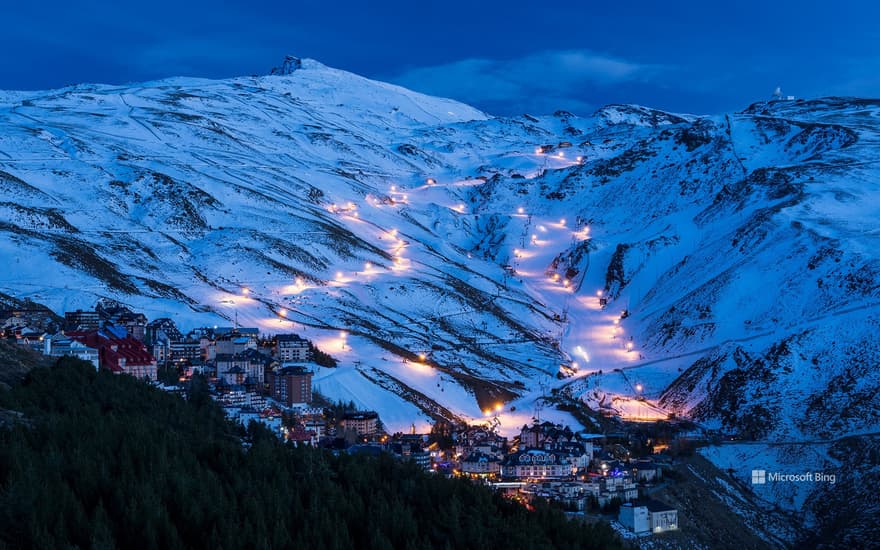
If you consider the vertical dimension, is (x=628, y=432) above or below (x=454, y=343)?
below

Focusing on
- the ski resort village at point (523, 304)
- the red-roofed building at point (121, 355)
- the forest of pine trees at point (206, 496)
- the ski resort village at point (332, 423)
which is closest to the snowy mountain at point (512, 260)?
the ski resort village at point (523, 304)

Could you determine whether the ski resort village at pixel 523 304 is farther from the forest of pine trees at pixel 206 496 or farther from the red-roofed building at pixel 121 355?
the forest of pine trees at pixel 206 496

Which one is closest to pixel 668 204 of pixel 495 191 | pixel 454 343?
pixel 495 191

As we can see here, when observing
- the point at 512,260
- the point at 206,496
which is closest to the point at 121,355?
the point at 206,496

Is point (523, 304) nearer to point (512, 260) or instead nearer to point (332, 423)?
point (512, 260)

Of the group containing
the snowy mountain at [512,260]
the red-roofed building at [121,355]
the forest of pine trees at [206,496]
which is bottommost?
the forest of pine trees at [206,496]

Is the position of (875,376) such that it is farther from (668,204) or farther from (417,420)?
(668,204)

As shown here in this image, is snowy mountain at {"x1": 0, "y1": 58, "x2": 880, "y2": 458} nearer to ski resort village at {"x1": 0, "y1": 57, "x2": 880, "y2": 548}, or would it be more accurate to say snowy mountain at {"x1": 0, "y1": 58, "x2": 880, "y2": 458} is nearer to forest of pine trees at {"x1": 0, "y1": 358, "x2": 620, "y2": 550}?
ski resort village at {"x1": 0, "y1": 57, "x2": 880, "y2": 548}
